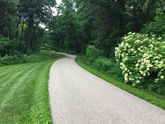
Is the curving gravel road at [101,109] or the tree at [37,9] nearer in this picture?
the curving gravel road at [101,109]

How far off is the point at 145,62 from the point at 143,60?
0.44 ft

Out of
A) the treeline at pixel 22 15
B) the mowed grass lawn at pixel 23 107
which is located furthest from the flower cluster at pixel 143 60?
the treeline at pixel 22 15

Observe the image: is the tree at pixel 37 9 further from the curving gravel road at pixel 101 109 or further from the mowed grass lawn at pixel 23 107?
the curving gravel road at pixel 101 109

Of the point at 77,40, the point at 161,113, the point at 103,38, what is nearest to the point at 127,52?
the point at 161,113

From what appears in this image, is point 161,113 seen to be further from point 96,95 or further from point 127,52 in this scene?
point 127,52

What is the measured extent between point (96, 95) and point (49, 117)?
77.2 inches

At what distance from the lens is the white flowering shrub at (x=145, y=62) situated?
14.4ft

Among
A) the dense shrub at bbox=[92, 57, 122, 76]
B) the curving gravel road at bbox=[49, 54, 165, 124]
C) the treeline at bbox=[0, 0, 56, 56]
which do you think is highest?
the treeline at bbox=[0, 0, 56, 56]

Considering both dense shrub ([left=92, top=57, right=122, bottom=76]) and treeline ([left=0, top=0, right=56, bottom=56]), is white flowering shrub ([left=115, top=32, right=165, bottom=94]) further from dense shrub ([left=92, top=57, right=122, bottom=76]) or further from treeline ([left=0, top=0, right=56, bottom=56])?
treeline ([left=0, top=0, right=56, bottom=56])

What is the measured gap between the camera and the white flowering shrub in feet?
14.4

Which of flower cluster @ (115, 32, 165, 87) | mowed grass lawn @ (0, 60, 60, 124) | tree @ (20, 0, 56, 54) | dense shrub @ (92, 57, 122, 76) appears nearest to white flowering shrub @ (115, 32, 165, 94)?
flower cluster @ (115, 32, 165, 87)

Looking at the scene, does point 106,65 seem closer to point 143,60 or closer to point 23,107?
point 143,60

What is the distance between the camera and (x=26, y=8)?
52.0 ft

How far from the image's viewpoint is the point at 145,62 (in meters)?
4.61
